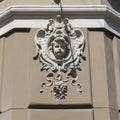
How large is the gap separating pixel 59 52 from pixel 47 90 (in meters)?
0.65

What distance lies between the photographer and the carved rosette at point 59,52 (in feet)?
22.5

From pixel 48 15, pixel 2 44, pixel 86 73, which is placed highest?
pixel 48 15

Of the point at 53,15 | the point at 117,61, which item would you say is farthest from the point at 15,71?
the point at 117,61

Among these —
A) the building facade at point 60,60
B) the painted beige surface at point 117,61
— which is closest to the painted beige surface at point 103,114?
the building facade at point 60,60

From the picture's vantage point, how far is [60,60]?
6.97 meters

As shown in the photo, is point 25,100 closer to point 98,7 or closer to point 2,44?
point 2,44

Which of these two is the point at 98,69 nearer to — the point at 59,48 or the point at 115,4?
the point at 59,48

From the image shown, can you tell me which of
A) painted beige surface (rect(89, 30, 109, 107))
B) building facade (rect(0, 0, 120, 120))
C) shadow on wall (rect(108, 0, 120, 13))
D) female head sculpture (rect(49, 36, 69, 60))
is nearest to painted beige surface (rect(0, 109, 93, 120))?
building facade (rect(0, 0, 120, 120))

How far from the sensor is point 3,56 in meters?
7.27

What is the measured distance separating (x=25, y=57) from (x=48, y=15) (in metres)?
0.82

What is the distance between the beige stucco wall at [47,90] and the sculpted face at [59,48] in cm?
34

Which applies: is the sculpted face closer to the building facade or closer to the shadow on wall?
the building facade

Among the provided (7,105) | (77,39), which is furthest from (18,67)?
(77,39)

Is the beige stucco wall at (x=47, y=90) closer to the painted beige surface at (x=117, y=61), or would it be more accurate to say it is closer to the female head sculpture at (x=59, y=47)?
the painted beige surface at (x=117, y=61)
